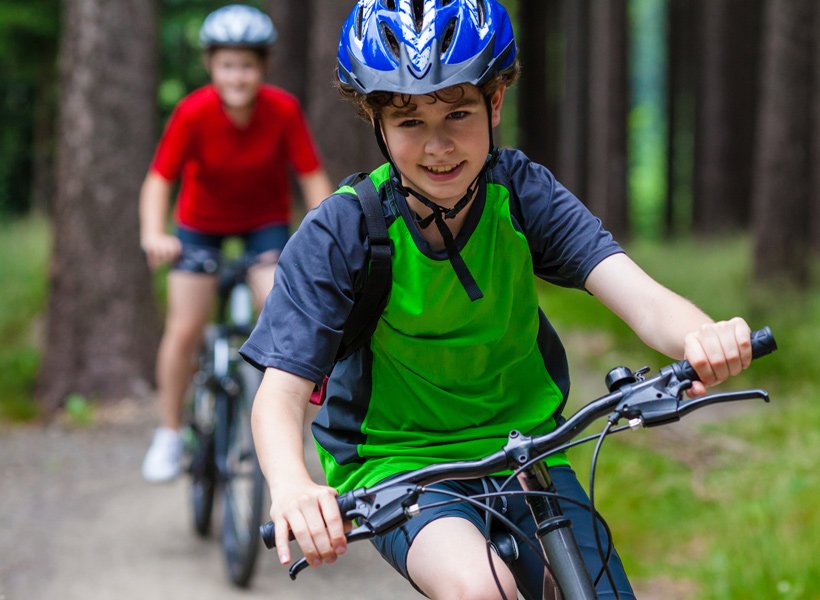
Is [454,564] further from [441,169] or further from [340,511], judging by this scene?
[441,169]

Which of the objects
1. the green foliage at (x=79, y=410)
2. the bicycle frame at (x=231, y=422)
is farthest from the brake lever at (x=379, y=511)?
the green foliage at (x=79, y=410)

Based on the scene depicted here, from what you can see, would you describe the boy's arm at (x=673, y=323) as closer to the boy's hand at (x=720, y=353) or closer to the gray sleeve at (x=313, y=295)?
the boy's hand at (x=720, y=353)

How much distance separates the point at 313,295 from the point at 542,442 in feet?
2.12

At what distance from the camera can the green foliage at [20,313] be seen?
10.1 m

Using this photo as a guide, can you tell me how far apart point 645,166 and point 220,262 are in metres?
60.7

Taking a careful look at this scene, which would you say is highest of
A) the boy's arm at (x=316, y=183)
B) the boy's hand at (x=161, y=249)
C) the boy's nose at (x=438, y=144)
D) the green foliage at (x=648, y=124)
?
the boy's nose at (x=438, y=144)

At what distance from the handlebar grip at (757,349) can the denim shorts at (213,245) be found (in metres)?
3.88

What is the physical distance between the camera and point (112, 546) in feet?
20.4

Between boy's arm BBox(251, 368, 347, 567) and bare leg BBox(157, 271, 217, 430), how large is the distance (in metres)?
3.57

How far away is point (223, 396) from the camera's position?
6.04 m

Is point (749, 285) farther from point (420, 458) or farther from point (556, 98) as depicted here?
point (556, 98)

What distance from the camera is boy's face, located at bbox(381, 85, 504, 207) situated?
2652mm

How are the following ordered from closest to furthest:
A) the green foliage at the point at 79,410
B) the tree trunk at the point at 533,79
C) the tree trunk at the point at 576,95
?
the green foliage at the point at 79,410 < the tree trunk at the point at 533,79 < the tree trunk at the point at 576,95

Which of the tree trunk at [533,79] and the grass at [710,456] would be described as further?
the tree trunk at [533,79]
